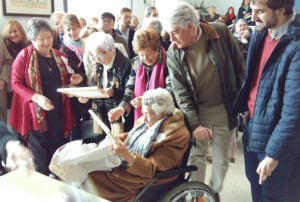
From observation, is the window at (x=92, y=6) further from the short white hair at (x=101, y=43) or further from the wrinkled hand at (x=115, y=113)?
the wrinkled hand at (x=115, y=113)

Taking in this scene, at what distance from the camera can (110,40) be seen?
7.25 ft

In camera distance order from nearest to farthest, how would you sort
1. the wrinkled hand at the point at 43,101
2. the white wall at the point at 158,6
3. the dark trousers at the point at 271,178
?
the dark trousers at the point at 271,178 < the wrinkled hand at the point at 43,101 < the white wall at the point at 158,6

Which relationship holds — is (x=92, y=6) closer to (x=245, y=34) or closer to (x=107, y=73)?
(x=245, y=34)

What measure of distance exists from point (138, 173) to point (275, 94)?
2.44 feet

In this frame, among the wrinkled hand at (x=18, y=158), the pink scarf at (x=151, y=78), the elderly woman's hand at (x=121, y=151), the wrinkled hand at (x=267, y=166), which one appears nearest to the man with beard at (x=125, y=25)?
the pink scarf at (x=151, y=78)

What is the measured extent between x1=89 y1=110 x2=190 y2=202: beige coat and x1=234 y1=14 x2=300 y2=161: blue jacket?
0.43m

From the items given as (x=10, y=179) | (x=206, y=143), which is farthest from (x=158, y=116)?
(x=10, y=179)

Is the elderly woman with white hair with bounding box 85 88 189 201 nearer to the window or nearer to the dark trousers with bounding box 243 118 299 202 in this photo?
the dark trousers with bounding box 243 118 299 202

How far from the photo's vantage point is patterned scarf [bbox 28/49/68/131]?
86.2 inches

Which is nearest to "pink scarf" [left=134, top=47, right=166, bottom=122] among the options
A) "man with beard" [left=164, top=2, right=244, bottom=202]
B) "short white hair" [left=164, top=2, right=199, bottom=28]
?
"man with beard" [left=164, top=2, right=244, bottom=202]

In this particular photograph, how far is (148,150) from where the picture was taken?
67.6 inches

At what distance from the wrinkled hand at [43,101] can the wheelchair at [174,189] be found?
915mm

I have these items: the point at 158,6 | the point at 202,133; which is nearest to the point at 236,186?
the point at 202,133

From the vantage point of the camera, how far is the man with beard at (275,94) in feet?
4.12
